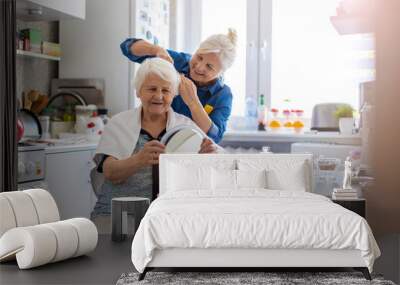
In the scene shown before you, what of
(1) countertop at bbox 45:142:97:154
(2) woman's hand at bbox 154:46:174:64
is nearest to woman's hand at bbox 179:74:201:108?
(2) woman's hand at bbox 154:46:174:64

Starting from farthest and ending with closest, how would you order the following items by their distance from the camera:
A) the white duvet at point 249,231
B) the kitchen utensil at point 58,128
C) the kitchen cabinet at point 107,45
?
the kitchen utensil at point 58,128, the kitchen cabinet at point 107,45, the white duvet at point 249,231

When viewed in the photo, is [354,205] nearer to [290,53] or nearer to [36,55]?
[290,53]

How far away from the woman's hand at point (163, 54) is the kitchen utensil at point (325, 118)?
1.42 m

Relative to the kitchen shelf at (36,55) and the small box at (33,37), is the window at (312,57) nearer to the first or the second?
the kitchen shelf at (36,55)

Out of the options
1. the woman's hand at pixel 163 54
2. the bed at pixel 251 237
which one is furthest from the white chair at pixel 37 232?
the woman's hand at pixel 163 54

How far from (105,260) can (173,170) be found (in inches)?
37.0

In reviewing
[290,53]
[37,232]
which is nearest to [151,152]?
[290,53]

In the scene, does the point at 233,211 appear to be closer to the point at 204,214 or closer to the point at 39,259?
the point at 204,214

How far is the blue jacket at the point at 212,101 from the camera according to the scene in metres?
5.96

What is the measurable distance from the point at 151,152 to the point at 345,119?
179 centimetres

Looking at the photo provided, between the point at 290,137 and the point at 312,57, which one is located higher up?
the point at 312,57

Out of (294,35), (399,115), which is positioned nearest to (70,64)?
(294,35)

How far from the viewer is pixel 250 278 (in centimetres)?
415

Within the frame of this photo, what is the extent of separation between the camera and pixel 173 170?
536cm
